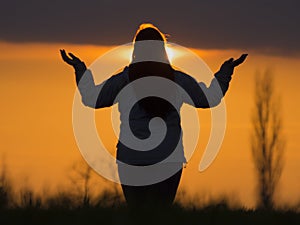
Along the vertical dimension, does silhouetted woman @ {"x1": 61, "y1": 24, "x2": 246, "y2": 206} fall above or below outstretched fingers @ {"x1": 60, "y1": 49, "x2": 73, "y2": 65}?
below

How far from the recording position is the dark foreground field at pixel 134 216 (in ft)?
29.6

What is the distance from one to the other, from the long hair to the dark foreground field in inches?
41.9

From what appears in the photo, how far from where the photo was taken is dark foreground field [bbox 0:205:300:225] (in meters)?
9.02

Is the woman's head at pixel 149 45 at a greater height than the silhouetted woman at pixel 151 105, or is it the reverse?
the woman's head at pixel 149 45

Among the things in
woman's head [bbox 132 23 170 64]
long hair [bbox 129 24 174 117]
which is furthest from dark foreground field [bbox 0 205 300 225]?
woman's head [bbox 132 23 170 64]

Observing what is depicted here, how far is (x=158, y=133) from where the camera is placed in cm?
1084

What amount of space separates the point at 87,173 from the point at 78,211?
5.91 ft

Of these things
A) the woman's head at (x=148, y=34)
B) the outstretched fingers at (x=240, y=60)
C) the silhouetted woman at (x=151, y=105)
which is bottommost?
the silhouetted woman at (x=151, y=105)

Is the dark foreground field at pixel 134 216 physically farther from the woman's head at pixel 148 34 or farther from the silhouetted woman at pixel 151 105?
the woman's head at pixel 148 34

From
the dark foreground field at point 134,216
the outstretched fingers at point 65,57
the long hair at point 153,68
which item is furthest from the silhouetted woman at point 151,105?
the dark foreground field at point 134,216

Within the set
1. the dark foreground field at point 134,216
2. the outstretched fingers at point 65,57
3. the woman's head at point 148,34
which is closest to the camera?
the dark foreground field at point 134,216

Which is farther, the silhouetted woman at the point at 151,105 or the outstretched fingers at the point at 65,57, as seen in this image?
the outstretched fingers at the point at 65,57

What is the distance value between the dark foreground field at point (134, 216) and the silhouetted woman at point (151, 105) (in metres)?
0.87

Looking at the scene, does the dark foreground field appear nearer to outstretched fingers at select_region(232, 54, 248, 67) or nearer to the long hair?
the long hair
